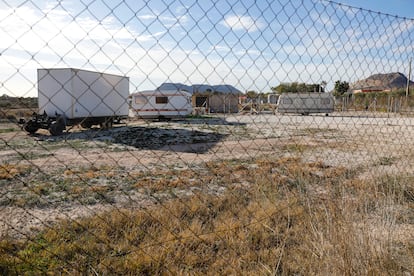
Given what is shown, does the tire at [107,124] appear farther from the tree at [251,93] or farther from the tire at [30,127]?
the tree at [251,93]

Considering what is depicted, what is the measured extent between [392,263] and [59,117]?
13.4 m

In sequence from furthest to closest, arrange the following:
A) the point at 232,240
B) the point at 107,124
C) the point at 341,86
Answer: the point at 107,124, the point at 341,86, the point at 232,240

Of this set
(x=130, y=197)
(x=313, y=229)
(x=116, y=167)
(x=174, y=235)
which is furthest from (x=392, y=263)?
(x=116, y=167)

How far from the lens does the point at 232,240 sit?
2873 mm

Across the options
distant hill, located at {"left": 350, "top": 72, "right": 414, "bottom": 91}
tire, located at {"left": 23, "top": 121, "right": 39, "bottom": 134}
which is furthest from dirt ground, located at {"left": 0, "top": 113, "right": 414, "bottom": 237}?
distant hill, located at {"left": 350, "top": 72, "right": 414, "bottom": 91}

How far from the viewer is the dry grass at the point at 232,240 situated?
2.29 m

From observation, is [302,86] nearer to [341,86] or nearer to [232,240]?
[341,86]

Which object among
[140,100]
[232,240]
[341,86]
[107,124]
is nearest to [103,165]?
[232,240]

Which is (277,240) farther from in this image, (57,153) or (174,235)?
(57,153)

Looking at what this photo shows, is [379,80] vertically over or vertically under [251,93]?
over

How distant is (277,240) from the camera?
2936 mm

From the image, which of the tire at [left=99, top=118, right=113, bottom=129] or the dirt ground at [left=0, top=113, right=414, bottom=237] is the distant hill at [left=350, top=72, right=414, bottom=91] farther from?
the tire at [left=99, top=118, right=113, bottom=129]

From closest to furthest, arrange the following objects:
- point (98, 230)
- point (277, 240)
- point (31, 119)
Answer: point (277, 240) → point (98, 230) → point (31, 119)

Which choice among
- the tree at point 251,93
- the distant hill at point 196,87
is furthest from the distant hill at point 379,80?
the distant hill at point 196,87
